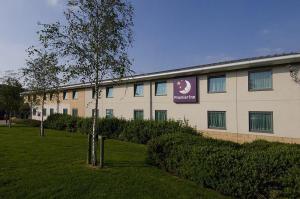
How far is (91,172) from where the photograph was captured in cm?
1081

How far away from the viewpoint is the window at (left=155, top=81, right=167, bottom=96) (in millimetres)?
26059

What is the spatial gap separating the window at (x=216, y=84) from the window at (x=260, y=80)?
2.16 meters

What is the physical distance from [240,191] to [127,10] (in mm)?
8662

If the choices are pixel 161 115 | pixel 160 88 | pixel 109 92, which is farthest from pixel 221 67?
pixel 109 92

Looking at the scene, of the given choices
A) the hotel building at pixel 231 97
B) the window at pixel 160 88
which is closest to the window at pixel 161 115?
the hotel building at pixel 231 97

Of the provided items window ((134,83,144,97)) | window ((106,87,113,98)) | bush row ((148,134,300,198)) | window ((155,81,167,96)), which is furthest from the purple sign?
bush row ((148,134,300,198))

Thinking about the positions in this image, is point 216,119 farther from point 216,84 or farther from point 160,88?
point 160,88

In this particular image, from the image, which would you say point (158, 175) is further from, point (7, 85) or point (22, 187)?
point (7, 85)

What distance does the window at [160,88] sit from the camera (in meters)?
26.1

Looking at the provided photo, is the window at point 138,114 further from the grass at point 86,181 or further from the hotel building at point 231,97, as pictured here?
the grass at point 86,181

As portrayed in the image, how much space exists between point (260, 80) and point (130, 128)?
→ 440 inches

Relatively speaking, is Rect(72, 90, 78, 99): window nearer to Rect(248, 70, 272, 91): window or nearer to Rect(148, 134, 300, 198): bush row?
Rect(248, 70, 272, 91): window

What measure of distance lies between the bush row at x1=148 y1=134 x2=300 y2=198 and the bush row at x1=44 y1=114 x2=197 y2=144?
33.6 feet

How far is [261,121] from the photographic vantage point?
61.6 feet
